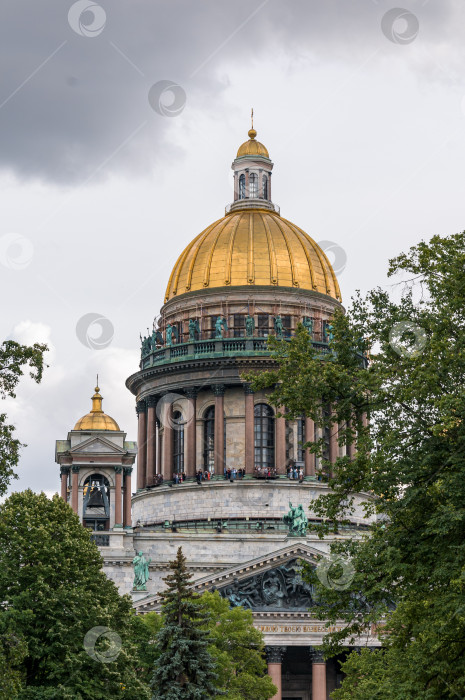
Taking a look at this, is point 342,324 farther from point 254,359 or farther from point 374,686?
point 254,359

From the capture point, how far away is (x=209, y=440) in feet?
310

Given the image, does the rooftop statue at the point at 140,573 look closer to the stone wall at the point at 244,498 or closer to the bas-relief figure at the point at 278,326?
the stone wall at the point at 244,498

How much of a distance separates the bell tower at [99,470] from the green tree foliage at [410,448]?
40.6m

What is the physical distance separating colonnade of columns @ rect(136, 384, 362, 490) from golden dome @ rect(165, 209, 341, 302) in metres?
7.31

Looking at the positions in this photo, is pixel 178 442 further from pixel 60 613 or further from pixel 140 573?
pixel 60 613

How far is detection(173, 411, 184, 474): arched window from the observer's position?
9494 centimetres

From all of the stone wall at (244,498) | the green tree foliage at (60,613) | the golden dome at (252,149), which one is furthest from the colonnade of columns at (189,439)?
the green tree foliage at (60,613)

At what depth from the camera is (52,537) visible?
55.7 metres

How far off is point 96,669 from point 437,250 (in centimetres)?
2107

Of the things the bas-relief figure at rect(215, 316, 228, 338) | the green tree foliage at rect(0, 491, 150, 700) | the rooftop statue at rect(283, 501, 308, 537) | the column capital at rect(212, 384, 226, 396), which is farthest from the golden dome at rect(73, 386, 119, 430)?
the green tree foliage at rect(0, 491, 150, 700)

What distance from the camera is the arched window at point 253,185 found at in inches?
4063

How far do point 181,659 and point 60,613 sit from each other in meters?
4.51

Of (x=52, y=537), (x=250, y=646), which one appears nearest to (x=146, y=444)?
(x=250, y=646)

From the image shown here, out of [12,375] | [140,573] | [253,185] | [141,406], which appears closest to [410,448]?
[12,375]
